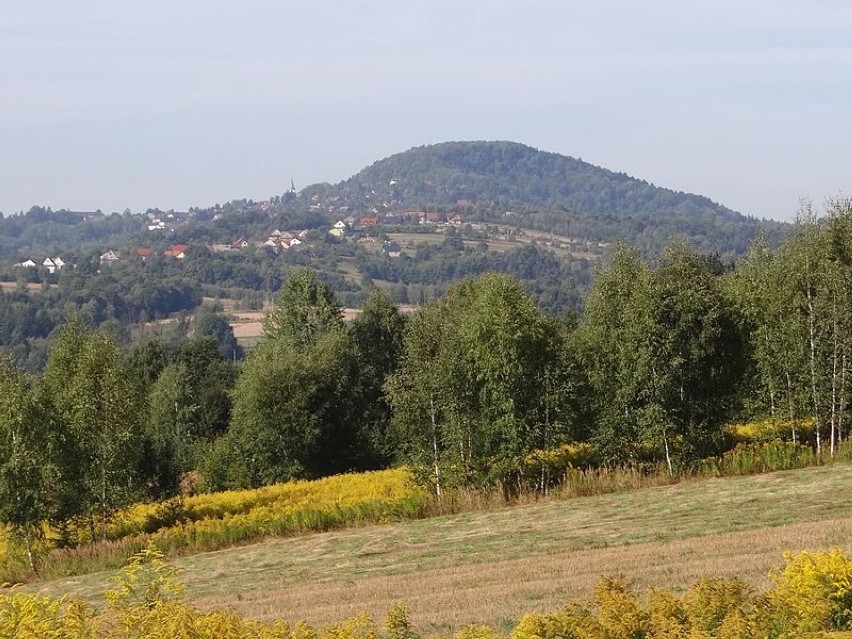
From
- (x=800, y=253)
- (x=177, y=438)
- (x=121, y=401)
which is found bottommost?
(x=177, y=438)

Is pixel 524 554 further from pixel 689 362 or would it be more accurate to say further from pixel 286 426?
pixel 286 426

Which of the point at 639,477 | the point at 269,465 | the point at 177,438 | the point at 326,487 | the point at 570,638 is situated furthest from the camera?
the point at 177,438

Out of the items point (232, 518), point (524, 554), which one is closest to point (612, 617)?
point (524, 554)

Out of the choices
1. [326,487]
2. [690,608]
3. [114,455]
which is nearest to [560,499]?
[326,487]

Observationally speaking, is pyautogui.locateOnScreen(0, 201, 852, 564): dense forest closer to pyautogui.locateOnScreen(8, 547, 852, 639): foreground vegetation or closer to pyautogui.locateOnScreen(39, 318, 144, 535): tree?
pyautogui.locateOnScreen(39, 318, 144, 535): tree

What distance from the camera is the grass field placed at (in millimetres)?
17906

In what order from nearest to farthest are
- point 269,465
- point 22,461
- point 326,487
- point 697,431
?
point 22,461, point 697,431, point 326,487, point 269,465

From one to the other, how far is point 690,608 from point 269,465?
44.0 metres

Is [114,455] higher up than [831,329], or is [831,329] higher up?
[831,329]

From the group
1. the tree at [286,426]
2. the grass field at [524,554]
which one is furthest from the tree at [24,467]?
the tree at [286,426]

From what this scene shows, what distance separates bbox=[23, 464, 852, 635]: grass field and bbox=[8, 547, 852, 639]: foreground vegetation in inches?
145

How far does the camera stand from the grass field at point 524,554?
1791 cm

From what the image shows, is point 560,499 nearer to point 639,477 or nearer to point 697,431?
point 639,477

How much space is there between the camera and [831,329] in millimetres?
38594
